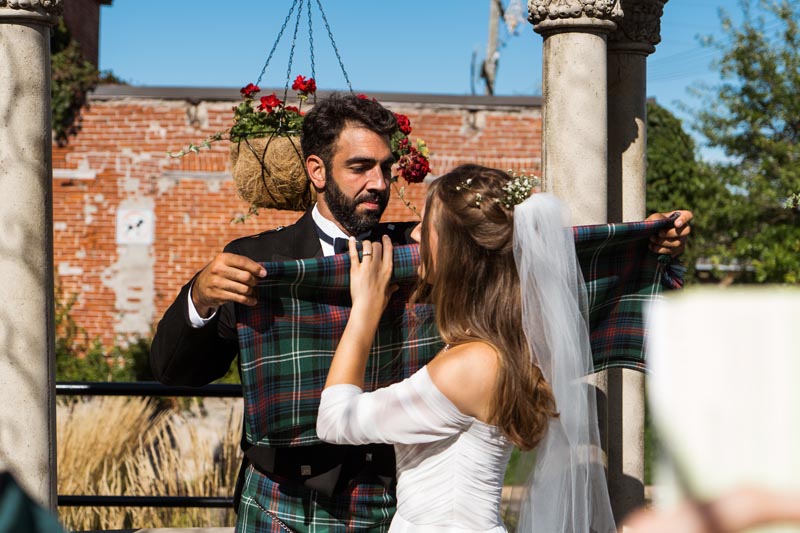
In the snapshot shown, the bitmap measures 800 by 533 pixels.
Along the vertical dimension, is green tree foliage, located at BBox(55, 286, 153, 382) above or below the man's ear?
below

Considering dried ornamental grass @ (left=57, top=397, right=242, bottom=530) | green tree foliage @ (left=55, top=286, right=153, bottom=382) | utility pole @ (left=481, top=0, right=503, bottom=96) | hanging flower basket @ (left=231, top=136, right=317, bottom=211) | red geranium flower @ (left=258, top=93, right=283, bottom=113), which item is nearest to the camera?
hanging flower basket @ (left=231, top=136, right=317, bottom=211)

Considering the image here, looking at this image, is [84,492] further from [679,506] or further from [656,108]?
[656,108]

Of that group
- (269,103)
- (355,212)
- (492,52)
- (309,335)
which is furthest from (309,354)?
(492,52)

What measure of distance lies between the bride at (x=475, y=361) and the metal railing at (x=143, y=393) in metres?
2.30

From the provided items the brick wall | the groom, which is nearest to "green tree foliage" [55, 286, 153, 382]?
the brick wall

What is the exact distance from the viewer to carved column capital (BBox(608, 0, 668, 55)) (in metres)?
4.07

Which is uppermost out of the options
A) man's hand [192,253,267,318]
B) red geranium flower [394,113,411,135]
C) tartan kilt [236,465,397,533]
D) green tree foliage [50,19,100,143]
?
green tree foliage [50,19,100,143]

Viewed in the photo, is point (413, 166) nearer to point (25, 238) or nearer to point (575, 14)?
point (575, 14)

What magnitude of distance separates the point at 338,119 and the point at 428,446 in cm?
117

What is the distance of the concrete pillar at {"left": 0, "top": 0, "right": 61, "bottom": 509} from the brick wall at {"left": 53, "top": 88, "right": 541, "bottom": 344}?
8625 millimetres

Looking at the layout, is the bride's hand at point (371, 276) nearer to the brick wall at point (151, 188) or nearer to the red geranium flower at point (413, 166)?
the red geranium flower at point (413, 166)

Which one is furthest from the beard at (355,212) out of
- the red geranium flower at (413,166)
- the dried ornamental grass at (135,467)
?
the dried ornamental grass at (135,467)

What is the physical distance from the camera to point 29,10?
3344mm

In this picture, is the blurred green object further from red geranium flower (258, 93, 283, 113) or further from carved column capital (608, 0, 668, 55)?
carved column capital (608, 0, 668, 55)
